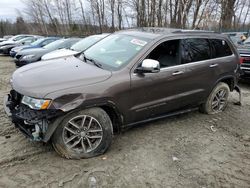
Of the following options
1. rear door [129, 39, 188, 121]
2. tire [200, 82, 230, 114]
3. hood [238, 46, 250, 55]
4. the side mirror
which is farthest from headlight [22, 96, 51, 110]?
hood [238, 46, 250, 55]

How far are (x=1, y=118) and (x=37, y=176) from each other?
2.03 meters

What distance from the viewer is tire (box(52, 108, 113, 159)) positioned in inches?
115

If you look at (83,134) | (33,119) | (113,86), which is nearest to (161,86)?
(113,86)

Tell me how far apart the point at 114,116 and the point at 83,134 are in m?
0.53

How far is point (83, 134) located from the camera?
308 cm

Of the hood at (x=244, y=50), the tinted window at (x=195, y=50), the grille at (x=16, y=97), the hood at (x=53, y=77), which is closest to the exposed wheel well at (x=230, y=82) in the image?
the tinted window at (x=195, y=50)

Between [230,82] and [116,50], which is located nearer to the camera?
[116,50]

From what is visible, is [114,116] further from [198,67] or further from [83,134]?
[198,67]

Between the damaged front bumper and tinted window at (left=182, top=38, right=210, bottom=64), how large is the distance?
243cm

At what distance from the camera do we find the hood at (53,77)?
281 cm

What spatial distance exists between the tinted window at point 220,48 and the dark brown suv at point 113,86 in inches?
0.8

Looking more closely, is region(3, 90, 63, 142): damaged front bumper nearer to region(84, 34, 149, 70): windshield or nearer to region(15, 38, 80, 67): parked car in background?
region(84, 34, 149, 70): windshield

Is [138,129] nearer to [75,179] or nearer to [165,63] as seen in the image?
[165,63]

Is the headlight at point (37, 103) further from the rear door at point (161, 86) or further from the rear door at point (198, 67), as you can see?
the rear door at point (198, 67)
